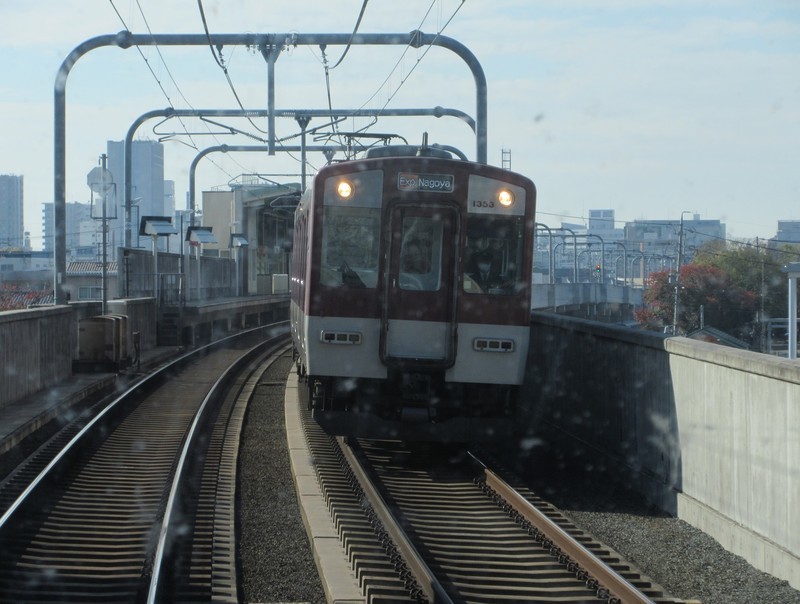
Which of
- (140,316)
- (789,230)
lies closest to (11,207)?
(789,230)

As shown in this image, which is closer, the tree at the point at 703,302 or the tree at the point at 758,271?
the tree at the point at 758,271

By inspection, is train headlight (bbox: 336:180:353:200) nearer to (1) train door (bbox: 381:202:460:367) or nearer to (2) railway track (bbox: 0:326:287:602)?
(1) train door (bbox: 381:202:460:367)

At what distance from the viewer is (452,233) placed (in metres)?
10.4

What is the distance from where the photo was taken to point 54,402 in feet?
47.5

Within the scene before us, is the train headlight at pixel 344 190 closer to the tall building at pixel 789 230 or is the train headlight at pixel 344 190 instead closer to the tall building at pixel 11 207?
the tall building at pixel 789 230

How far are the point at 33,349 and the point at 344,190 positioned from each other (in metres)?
6.77

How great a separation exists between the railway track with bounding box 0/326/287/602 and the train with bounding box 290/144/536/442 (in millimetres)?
1790

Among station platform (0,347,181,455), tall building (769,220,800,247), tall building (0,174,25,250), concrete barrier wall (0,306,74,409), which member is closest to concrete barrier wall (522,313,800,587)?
station platform (0,347,181,455)

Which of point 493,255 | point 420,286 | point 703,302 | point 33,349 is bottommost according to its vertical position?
point 33,349

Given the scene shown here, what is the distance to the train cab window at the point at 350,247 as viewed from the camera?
10375 mm

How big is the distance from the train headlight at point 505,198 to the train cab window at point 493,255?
0.14 metres

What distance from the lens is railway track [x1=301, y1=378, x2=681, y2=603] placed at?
6230 mm

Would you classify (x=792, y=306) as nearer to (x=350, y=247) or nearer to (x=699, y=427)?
(x=699, y=427)

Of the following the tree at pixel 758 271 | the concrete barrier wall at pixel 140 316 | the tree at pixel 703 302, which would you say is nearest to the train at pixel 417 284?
the tree at pixel 758 271
